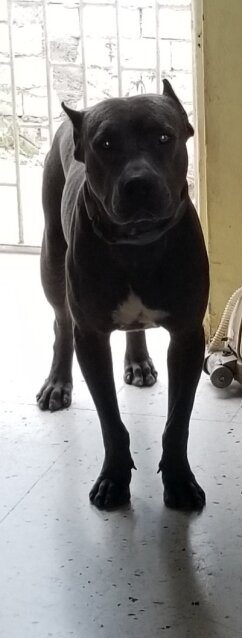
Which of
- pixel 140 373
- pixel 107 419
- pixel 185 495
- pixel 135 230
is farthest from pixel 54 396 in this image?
pixel 135 230

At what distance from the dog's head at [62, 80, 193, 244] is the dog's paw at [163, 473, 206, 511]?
0.59m

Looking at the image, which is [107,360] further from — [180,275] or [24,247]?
[24,247]

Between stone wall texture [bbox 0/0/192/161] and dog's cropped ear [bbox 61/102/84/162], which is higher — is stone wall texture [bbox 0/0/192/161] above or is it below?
above

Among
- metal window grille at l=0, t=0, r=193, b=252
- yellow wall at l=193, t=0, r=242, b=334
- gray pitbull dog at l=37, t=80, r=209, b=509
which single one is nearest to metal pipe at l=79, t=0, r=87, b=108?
metal window grille at l=0, t=0, r=193, b=252

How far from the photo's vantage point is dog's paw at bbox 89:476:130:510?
246 cm

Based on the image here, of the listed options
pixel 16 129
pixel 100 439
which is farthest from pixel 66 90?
pixel 100 439

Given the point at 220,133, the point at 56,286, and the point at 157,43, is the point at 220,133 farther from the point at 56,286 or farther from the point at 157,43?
the point at 157,43

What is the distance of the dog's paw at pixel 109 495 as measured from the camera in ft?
8.05

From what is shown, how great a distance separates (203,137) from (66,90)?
157 centimetres

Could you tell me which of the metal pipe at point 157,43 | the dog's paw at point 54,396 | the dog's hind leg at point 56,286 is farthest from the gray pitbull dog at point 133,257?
the metal pipe at point 157,43

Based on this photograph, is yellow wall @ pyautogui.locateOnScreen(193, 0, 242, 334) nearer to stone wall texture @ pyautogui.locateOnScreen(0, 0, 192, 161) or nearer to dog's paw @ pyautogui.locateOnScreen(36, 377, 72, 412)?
dog's paw @ pyautogui.locateOnScreen(36, 377, 72, 412)

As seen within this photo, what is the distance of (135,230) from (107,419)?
0.51 m

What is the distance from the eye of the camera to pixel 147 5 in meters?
4.48

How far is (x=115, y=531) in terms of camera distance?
235cm
